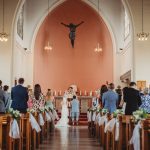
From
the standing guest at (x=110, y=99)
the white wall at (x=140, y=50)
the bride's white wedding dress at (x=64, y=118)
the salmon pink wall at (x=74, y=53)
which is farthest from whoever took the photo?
the salmon pink wall at (x=74, y=53)

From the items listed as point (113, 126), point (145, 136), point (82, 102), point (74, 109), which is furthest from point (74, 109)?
point (145, 136)

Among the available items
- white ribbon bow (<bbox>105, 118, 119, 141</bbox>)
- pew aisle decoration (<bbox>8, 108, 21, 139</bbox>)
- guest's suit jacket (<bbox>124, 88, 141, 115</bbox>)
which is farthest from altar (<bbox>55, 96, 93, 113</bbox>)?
pew aisle decoration (<bbox>8, 108, 21, 139</bbox>)

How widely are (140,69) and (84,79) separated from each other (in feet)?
26.5

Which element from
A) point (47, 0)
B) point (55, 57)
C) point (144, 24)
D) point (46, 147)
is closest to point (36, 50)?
point (55, 57)

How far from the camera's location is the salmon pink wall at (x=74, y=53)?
25.4 metres

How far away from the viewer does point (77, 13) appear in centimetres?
2573

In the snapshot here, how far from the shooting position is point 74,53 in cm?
2594

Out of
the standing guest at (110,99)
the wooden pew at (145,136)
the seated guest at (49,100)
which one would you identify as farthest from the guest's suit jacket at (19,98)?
the seated guest at (49,100)

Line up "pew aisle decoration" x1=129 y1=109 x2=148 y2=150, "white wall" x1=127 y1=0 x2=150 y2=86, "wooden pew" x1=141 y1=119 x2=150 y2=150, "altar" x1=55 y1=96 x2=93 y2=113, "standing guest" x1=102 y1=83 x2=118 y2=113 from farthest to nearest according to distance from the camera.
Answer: "altar" x1=55 y1=96 x2=93 y2=113
"white wall" x1=127 y1=0 x2=150 y2=86
"standing guest" x1=102 y1=83 x2=118 y2=113
"pew aisle decoration" x1=129 y1=109 x2=148 y2=150
"wooden pew" x1=141 y1=119 x2=150 y2=150

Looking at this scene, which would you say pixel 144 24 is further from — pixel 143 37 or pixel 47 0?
pixel 47 0

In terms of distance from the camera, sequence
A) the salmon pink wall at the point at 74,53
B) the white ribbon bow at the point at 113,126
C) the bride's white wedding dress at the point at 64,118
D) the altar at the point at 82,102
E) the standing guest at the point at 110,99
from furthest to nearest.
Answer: the salmon pink wall at the point at 74,53 < the altar at the point at 82,102 < the bride's white wedding dress at the point at 64,118 < the standing guest at the point at 110,99 < the white ribbon bow at the point at 113,126

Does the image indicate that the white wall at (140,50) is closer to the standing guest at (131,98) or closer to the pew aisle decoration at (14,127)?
the standing guest at (131,98)

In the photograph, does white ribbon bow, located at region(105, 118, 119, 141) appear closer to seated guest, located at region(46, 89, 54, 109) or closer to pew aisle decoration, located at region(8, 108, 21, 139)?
pew aisle decoration, located at region(8, 108, 21, 139)

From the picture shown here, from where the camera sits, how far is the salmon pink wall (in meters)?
25.4
